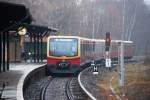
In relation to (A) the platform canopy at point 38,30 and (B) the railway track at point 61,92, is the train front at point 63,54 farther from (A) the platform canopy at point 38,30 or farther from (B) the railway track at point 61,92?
(B) the railway track at point 61,92

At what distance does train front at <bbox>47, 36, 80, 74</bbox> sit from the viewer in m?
37.8

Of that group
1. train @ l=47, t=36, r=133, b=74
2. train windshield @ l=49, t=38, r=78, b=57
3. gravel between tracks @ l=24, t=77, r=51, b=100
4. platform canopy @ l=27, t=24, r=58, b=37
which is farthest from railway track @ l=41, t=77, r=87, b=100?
platform canopy @ l=27, t=24, r=58, b=37

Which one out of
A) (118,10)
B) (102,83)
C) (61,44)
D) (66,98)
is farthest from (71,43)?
(118,10)

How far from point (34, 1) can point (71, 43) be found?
3894 cm

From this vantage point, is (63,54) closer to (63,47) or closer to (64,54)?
(64,54)

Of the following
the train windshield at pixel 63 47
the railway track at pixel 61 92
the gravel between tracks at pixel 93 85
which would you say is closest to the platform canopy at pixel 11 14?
the railway track at pixel 61 92

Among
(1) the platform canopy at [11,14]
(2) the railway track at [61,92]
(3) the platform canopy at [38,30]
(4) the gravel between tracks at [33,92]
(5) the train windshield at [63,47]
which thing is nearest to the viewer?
(1) the platform canopy at [11,14]

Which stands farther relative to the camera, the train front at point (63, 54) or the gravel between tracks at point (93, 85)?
the train front at point (63, 54)

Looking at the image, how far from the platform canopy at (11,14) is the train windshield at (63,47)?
11168 millimetres

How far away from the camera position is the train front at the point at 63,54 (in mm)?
37812

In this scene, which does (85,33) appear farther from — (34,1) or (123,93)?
(123,93)

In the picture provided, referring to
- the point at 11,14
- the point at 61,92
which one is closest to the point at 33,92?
the point at 61,92

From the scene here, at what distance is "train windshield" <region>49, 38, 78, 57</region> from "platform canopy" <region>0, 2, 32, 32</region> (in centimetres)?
1117

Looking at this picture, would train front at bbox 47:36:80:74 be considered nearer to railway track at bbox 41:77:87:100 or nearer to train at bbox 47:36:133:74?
train at bbox 47:36:133:74
